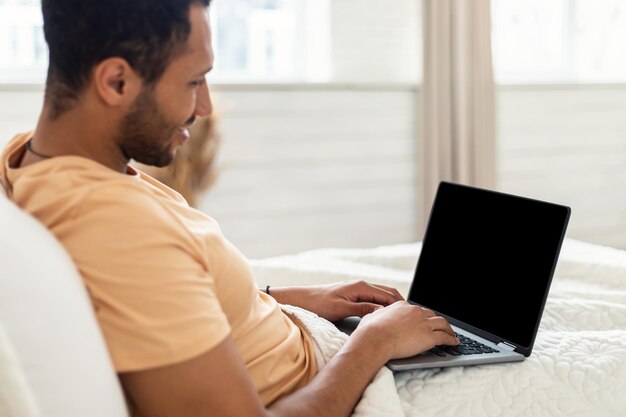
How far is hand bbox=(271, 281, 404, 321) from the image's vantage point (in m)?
1.54

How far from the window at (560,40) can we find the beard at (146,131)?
365 cm

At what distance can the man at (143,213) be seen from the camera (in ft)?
3.10

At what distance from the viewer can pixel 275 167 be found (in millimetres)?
3834

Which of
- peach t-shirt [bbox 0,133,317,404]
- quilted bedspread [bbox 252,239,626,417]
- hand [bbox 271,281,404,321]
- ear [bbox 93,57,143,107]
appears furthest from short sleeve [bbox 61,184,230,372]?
hand [bbox 271,281,404,321]

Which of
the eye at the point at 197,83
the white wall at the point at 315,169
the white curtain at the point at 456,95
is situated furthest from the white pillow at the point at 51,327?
the white curtain at the point at 456,95

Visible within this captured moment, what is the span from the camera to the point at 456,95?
4.07 metres

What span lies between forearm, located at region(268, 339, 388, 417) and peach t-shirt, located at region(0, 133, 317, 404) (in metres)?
0.17

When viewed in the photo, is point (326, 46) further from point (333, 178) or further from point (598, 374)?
point (598, 374)

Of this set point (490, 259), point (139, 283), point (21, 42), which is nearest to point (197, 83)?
point (139, 283)

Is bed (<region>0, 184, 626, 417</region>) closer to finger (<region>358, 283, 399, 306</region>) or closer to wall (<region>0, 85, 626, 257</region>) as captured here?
finger (<region>358, 283, 399, 306</region>)

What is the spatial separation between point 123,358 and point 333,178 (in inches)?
120

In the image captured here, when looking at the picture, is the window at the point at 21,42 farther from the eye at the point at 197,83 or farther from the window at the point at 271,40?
the eye at the point at 197,83

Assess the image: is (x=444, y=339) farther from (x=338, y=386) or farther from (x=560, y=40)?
(x=560, y=40)

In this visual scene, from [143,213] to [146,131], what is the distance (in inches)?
5.3
